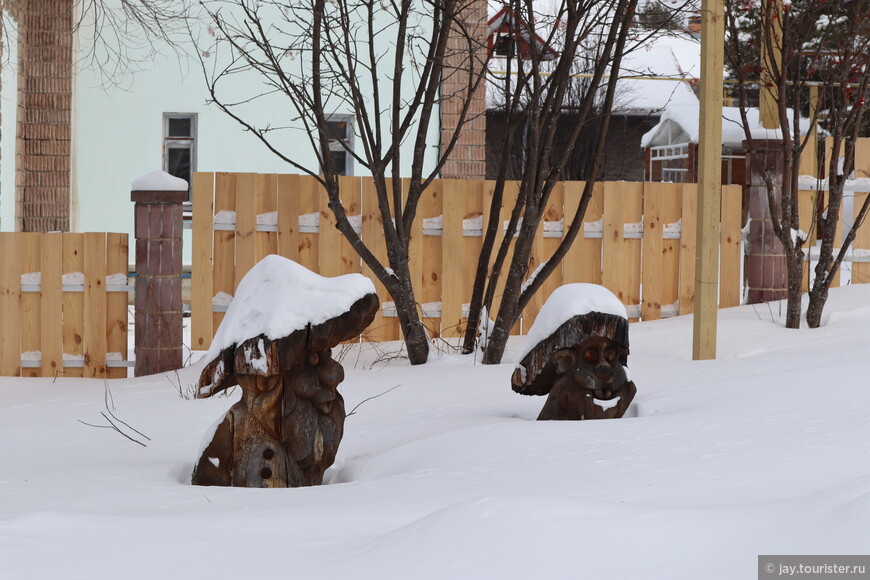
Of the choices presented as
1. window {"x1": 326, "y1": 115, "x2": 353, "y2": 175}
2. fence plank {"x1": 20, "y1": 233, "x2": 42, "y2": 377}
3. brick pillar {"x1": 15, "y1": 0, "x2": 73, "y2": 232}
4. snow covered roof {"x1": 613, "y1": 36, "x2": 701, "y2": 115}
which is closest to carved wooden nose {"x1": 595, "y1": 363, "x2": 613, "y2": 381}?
fence plank {"x1": 20, "y1": 233, "x2": 42, "y2": 377}

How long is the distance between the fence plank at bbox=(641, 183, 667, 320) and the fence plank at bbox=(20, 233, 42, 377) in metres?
4.50

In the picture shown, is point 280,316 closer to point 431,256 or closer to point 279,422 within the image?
point 279,422

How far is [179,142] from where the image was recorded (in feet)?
43.4

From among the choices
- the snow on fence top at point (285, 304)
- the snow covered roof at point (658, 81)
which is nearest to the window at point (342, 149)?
the snow on fence top at point (285, 304)

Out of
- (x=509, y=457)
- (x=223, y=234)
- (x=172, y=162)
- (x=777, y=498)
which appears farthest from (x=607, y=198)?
(x=172, y=162)

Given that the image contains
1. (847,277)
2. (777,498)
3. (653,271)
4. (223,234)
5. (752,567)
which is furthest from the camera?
(847,277)

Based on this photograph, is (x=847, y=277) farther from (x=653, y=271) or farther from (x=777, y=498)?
(x=777, y=498)

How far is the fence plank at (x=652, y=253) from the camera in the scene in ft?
24.7

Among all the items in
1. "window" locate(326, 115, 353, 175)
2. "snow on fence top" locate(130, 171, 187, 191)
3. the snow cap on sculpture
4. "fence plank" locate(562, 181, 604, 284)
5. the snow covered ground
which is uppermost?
"window" locate(326, 115, 353, 175)

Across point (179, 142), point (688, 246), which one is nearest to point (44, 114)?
point (179, 142)

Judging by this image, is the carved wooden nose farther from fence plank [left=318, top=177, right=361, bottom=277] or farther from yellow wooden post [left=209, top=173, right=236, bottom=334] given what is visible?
yellow wooden post [left=209, top=173, right=236, bottom=334]

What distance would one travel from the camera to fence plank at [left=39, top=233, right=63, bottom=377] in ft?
22.6

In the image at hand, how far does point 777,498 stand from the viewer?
229 centimetres

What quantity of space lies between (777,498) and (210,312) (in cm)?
546
